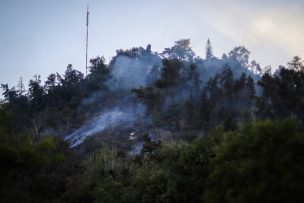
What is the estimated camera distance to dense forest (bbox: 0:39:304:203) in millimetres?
19078

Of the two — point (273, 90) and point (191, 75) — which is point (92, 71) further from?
point (273, 90)


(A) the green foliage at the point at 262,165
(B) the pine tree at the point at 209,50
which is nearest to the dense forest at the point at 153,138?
(A) the green foliage at the point at 262,165

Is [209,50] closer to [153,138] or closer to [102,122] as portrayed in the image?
[102,122]

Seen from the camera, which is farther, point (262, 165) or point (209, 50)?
point (209, 50)

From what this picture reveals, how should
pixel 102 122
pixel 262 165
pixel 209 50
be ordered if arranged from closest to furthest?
pixel 262 165 → pixel 102 122 → pixel 209 50

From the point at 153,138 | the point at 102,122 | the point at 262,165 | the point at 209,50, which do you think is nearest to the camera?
the point at 262,165

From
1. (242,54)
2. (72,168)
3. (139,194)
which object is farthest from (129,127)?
(242,54)

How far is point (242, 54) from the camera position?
12044 cm

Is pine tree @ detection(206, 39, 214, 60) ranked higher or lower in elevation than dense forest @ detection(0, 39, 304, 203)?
higher

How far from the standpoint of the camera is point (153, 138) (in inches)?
2060

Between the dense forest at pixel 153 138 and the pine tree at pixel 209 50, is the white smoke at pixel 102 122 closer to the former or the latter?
the dense forest at pixel 153 138

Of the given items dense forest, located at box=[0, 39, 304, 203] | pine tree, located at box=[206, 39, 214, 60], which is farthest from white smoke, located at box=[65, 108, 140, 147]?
pine tree, located at box=[206, 39, 214, 60]

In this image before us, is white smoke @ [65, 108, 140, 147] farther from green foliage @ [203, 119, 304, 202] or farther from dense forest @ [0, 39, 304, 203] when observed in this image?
green foliage @ [203, 119, 304, 202]

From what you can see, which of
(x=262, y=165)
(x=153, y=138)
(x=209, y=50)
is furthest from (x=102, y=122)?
(x=209, y=50)
